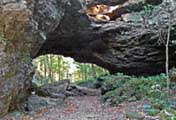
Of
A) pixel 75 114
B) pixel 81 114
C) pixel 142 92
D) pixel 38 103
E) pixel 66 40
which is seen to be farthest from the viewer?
pixel 66 40

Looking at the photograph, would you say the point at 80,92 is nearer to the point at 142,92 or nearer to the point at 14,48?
the point at 142,92

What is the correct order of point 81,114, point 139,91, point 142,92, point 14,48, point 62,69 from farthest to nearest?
point 62,69, point 139,91, point 142,92, point 81,114, point 14,48

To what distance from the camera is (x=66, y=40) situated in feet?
60.1

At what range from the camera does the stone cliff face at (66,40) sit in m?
9.68

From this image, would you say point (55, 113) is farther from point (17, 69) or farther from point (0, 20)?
point (0, 20)

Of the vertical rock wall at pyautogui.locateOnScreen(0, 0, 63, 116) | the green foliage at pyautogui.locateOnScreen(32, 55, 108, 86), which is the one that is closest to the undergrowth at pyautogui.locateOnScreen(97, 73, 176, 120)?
the vertical rock wall at pyautogui.locateOnScreen(0, 0, 63, 116)

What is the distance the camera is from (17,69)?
1033cm

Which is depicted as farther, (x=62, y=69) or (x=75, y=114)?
(x=62, y=69)

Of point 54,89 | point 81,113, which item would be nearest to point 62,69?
point 54,89

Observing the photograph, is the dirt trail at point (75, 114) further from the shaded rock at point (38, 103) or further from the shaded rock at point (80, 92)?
the shaded rock at point (80, 92)

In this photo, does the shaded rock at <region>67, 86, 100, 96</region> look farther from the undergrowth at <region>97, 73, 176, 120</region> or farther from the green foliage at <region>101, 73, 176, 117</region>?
the green foliage at <region>101, 73, 176, 117</region>

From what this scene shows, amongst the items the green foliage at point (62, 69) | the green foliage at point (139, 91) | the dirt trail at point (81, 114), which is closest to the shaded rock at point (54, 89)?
the dirt trail at point (81, 114)

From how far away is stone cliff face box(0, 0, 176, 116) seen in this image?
31.8ft

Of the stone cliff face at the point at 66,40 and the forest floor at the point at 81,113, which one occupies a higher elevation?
the stone cliff face at the point at 66,40
